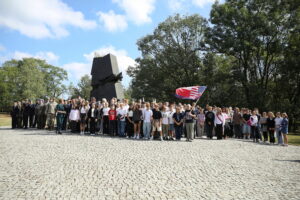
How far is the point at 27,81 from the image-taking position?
172ft

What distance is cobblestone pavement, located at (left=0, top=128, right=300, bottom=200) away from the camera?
444 centimetres

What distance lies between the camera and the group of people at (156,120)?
1248 centimetres

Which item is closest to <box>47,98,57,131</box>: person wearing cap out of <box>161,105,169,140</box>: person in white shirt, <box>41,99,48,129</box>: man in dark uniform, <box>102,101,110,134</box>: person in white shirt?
<box>41,99,48,129</box>: man in dark uniform

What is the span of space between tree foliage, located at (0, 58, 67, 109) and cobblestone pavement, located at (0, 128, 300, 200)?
49802 mm

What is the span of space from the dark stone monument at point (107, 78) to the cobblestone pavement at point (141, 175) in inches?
393

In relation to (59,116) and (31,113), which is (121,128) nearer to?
(59,116)

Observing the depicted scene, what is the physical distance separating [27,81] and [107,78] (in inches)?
1645

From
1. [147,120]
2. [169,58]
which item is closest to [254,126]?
[147,120]

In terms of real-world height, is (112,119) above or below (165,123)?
above

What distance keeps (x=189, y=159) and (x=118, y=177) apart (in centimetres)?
281

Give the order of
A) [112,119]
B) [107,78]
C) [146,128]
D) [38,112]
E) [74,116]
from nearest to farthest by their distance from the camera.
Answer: [146,128], [112,119], [74,116], [38,112], [107,78]

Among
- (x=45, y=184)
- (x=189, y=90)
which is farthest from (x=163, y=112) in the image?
(x=45, y=184)

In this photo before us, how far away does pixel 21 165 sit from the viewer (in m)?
6.12

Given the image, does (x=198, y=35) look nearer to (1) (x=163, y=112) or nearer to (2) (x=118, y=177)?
(1) (x=163, y=112)
